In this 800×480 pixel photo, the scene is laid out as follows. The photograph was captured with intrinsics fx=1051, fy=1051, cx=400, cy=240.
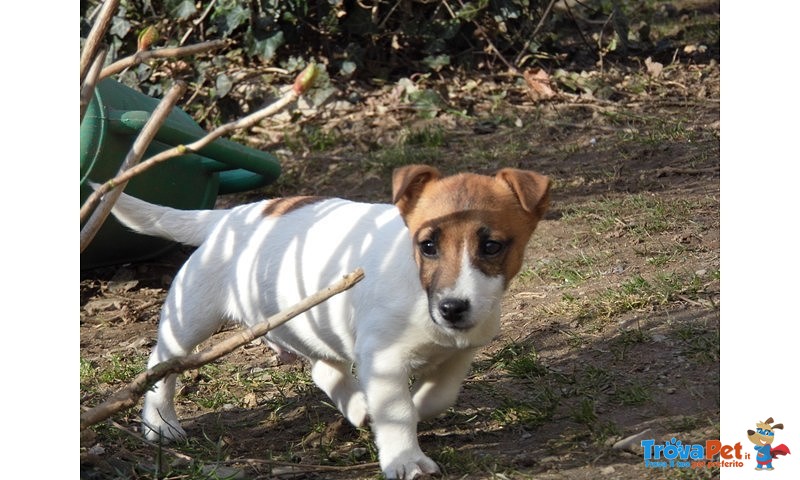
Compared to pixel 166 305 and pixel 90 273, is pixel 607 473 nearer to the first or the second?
pixel 166 305

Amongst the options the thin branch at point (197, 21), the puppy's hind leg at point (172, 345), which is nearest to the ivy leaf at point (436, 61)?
the thin branch at point (197, 21)

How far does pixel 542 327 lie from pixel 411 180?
68.4 inches

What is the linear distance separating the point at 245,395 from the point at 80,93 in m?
2.13

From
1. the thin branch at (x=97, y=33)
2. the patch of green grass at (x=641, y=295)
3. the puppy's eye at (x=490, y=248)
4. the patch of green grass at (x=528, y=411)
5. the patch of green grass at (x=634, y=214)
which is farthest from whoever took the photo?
the patch of green grass at (x=634, y=214)

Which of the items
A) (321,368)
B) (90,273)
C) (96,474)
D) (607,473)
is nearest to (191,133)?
(90,273)

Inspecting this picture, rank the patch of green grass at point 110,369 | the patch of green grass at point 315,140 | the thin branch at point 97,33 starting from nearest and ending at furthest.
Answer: the thin branch at point 97,33 → the patch of green grass at point 110,369 → the patch of green grass at point 315,140

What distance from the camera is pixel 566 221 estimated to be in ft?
22.3

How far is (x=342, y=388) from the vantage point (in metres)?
4.60

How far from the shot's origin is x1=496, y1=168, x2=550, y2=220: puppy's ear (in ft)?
12.7

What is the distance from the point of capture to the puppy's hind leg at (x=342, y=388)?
4441 millimetres

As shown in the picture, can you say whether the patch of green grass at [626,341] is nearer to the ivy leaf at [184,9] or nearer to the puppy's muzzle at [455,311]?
the puppy's muzzle at [455,311]

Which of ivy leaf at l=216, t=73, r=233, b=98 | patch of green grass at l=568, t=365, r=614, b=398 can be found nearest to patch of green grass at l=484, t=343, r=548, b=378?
patch of green grass at l=568, t=365, r=614, b=398

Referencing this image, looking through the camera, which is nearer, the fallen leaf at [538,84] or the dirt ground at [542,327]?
the dirt ground at [542,327]
